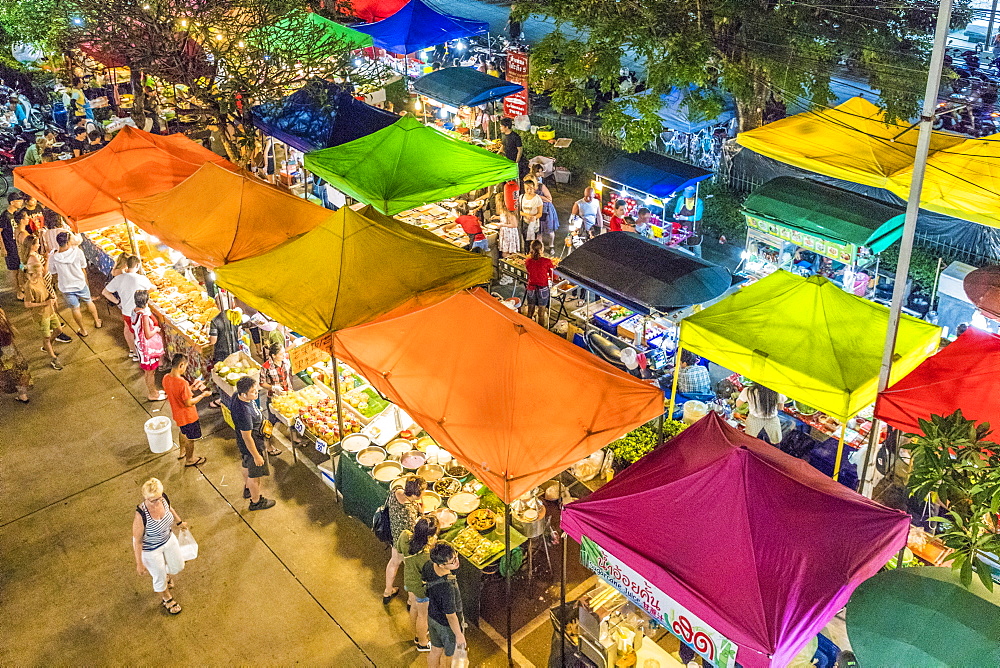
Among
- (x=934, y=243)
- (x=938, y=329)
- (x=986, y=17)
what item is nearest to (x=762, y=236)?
(x=934, y=243)

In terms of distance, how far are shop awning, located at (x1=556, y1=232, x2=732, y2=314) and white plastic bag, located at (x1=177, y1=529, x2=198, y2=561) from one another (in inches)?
202

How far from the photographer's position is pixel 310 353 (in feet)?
29.0

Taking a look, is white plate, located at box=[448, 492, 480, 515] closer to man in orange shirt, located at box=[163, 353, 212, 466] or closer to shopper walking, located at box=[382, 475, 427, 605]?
shopper walking, located at box=[382, 475, 427, 605]

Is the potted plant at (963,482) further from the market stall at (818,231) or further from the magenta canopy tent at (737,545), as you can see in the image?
the market stall at (818,231)

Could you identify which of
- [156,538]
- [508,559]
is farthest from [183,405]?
[508,559]

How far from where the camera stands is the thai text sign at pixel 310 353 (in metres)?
8.57

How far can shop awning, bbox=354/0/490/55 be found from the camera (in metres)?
18.8

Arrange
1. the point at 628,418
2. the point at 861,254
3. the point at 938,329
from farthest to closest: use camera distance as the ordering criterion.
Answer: the point at 861,254, the point at 938,329, the point at 628,418

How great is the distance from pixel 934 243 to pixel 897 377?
5773 mm

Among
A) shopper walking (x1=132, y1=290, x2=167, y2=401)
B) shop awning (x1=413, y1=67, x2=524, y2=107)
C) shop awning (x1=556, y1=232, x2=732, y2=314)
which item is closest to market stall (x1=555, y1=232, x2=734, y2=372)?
shop awning (x1=556, y1=232, x2=732, y2=314)

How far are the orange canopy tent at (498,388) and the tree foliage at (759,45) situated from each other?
6.36 meters

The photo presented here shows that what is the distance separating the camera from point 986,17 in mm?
18688

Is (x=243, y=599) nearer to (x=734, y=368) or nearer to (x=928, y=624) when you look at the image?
(x=734, y=368)

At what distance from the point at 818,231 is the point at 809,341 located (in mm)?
3476
